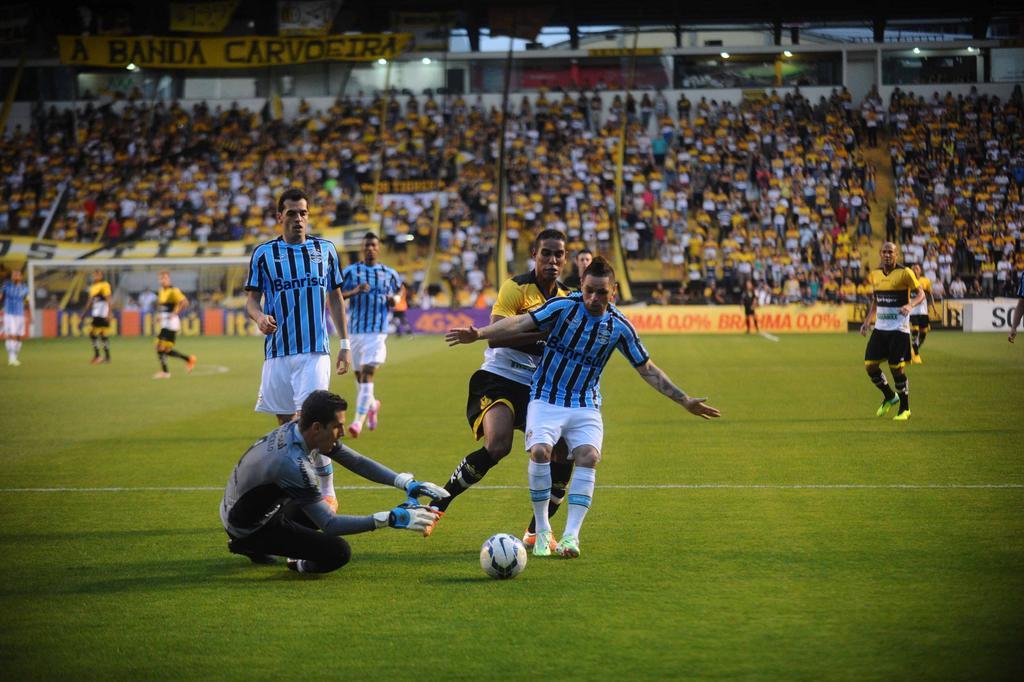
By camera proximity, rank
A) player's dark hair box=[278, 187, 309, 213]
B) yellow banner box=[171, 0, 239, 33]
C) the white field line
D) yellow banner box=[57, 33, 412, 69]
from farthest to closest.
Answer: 1. yellow banner box=[171, 0, 239, 33]
2. yellow banner box=[57, 33, 412, 69]
3. the white field line
4. player's dark hair box=[278, 187, 309, 213]

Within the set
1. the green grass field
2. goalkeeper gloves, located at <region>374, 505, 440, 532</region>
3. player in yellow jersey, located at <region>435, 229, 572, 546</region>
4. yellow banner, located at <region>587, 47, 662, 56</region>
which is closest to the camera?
the green grass field

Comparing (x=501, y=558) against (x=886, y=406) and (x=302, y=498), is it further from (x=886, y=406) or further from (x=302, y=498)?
(x=886, y=406)

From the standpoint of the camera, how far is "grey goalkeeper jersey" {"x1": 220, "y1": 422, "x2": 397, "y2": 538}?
6328 millimetres

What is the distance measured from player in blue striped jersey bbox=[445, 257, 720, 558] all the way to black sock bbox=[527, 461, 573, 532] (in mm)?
396

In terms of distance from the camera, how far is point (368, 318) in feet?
47.4

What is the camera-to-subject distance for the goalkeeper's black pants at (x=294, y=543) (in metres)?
6.68

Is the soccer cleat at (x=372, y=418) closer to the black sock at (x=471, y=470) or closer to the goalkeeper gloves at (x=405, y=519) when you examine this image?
the black sock at (x=471, y=470)

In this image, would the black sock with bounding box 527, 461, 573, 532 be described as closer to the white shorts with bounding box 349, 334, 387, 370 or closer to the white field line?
the white field line

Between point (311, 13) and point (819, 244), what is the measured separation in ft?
88.0

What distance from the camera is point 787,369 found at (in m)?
23.3

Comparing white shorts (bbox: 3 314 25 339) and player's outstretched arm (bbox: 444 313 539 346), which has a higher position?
player's outstretched arm (bbox: 444 313 539 346)

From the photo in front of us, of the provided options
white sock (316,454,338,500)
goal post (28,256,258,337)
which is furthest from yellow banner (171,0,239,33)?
white sock (316,454,338,500)

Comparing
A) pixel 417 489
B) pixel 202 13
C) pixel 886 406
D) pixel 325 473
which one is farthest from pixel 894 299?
pixel 202 13

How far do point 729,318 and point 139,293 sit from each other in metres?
22.1
